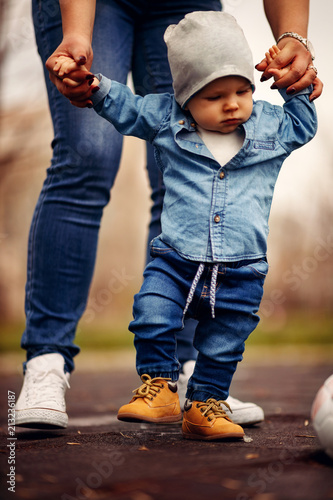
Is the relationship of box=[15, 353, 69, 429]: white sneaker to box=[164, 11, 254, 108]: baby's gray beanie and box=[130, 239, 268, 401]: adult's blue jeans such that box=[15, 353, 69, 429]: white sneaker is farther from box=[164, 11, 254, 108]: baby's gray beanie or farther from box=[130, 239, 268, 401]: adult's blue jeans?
box=[164, 11, 254, 108]: baby's gray beanie

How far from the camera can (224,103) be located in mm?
1810

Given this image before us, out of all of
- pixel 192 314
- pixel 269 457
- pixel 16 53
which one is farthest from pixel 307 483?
pixel 16 53

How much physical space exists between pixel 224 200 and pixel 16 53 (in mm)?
8036

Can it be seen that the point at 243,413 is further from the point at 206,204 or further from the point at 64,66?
the point at 64,66

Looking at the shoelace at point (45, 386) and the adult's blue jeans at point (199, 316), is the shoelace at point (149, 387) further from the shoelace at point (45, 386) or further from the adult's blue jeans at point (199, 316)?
the shoelace at point (45, 386)

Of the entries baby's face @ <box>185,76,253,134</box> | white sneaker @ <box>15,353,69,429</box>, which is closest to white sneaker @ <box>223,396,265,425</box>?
white sneaker @ <box>15,353,69,429</box>

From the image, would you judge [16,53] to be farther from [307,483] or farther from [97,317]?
[307,483]

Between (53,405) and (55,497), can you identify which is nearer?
(55,497)

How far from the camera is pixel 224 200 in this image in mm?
1811

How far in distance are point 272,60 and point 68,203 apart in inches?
32.1

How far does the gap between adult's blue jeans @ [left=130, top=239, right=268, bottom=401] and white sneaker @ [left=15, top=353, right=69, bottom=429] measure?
33cm

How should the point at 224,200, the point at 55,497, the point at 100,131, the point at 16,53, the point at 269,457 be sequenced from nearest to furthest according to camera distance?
the point at 55,497 < the point at 269,457 < the point at 224,200 < the point at 100,131 < the point at 16,53

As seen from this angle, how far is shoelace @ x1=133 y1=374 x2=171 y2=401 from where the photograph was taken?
171 cm

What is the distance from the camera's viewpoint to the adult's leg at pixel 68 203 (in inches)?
83.2
